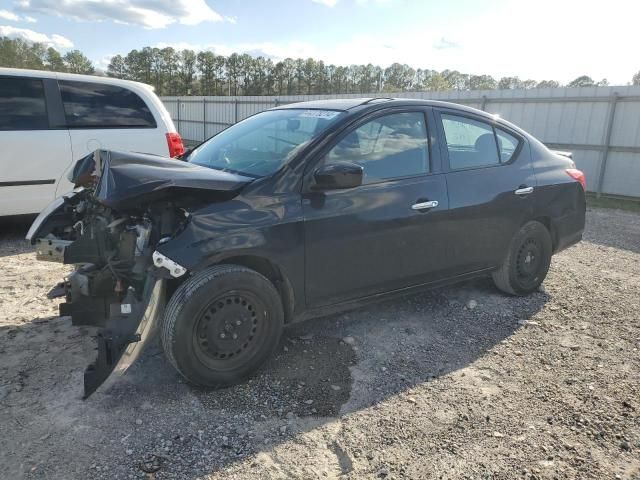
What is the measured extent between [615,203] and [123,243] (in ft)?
35.7

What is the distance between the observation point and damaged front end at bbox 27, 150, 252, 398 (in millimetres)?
2730

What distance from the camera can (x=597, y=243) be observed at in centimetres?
718

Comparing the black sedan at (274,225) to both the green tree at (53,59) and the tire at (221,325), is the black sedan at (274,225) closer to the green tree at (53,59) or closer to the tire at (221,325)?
the tire at (221,325)

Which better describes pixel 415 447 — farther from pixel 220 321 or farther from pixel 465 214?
pixel 465 214

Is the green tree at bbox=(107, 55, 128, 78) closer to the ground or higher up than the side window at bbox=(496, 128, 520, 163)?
higher up

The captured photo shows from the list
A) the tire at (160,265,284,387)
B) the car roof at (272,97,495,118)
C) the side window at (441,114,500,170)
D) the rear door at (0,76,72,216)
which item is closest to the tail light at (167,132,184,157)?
the rear door at (0,76,72,216)

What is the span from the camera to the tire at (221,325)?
9.34 ft

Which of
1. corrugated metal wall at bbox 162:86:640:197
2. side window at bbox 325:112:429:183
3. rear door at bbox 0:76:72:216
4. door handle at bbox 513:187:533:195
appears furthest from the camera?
corrugated metal wall at bbox 162:86:640:197

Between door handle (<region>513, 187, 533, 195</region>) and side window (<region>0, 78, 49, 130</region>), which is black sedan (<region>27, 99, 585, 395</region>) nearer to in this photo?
door handle (<region>513, 187, 533, 195</region>)

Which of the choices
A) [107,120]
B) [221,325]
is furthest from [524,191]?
[107,120]

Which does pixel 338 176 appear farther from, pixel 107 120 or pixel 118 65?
pixel 118 65

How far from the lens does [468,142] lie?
13.8 ft

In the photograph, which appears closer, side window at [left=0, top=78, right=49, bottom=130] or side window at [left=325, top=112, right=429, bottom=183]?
side window at [left=325, top=112, right=429, bottom=183]

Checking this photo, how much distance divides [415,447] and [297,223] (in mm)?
1463
